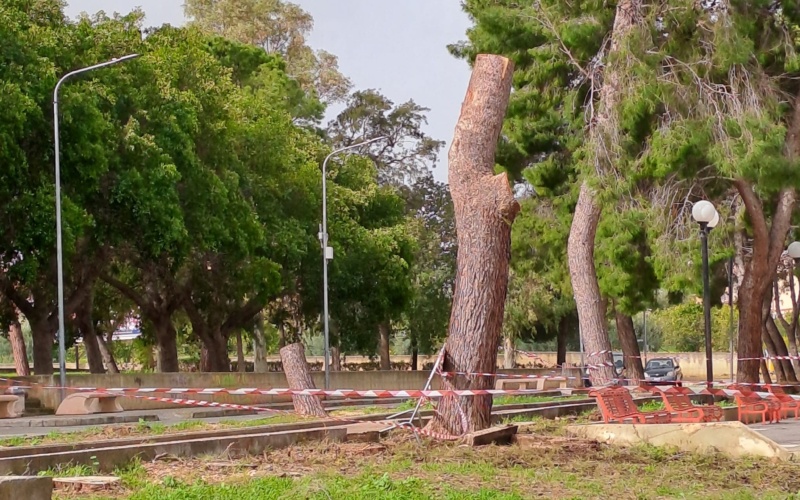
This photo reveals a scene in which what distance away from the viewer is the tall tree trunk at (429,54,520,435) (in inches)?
557

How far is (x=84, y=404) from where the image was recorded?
23969 mm

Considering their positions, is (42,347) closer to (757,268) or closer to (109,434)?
(109,434)

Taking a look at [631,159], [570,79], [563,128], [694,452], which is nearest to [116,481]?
[694,452]

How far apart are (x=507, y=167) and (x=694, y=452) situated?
65.9ft

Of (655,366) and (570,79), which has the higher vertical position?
(570,79)

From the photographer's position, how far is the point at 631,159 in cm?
2211

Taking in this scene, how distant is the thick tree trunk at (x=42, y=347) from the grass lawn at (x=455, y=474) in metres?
21.2

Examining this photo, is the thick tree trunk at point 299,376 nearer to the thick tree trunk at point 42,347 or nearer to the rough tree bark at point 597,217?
the rough tree bark at point 597,217

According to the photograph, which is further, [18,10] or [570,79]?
[18,10]

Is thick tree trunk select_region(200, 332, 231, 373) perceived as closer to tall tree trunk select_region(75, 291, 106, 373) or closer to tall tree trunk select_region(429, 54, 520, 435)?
tall tree trunk select_region(75, 291, 106, 373)

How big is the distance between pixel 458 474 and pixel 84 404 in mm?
15207

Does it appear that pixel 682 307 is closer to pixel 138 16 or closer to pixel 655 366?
pixel 655 366

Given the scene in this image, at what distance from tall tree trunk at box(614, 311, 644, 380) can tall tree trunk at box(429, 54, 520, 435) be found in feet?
53.5

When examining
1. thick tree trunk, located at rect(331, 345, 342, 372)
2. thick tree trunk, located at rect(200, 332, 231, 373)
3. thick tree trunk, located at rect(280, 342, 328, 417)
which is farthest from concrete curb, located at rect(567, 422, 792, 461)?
thick tree trunk, located at rect(331, 345, 342, 372)
